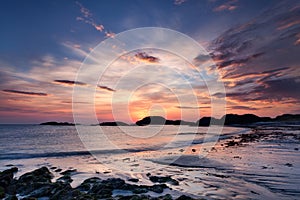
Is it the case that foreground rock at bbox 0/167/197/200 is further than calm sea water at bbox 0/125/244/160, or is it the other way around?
calm sea water at bbox 0/125/244/160

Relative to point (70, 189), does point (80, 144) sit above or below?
below

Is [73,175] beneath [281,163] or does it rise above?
beneath

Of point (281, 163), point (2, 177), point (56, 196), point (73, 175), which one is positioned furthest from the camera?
point (281, 163)

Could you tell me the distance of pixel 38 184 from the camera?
10.1 m

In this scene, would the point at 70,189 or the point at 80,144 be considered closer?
the point at 70,189

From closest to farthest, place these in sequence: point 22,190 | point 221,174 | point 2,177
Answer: point 22,190 < point 2,177 < point 221,174

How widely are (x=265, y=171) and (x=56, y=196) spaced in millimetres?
11065

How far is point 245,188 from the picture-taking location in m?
9.38

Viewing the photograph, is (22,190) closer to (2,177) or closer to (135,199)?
(2,177)

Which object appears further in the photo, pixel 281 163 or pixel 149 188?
pixel 281 163

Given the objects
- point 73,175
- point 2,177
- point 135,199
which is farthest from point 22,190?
point 135,199

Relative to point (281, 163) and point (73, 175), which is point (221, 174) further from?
point (73, 175)

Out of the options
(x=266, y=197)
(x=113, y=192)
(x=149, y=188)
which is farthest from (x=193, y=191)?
(x=113, y=192)

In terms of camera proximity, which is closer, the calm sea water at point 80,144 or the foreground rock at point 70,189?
the foreground rock at point 70,189
